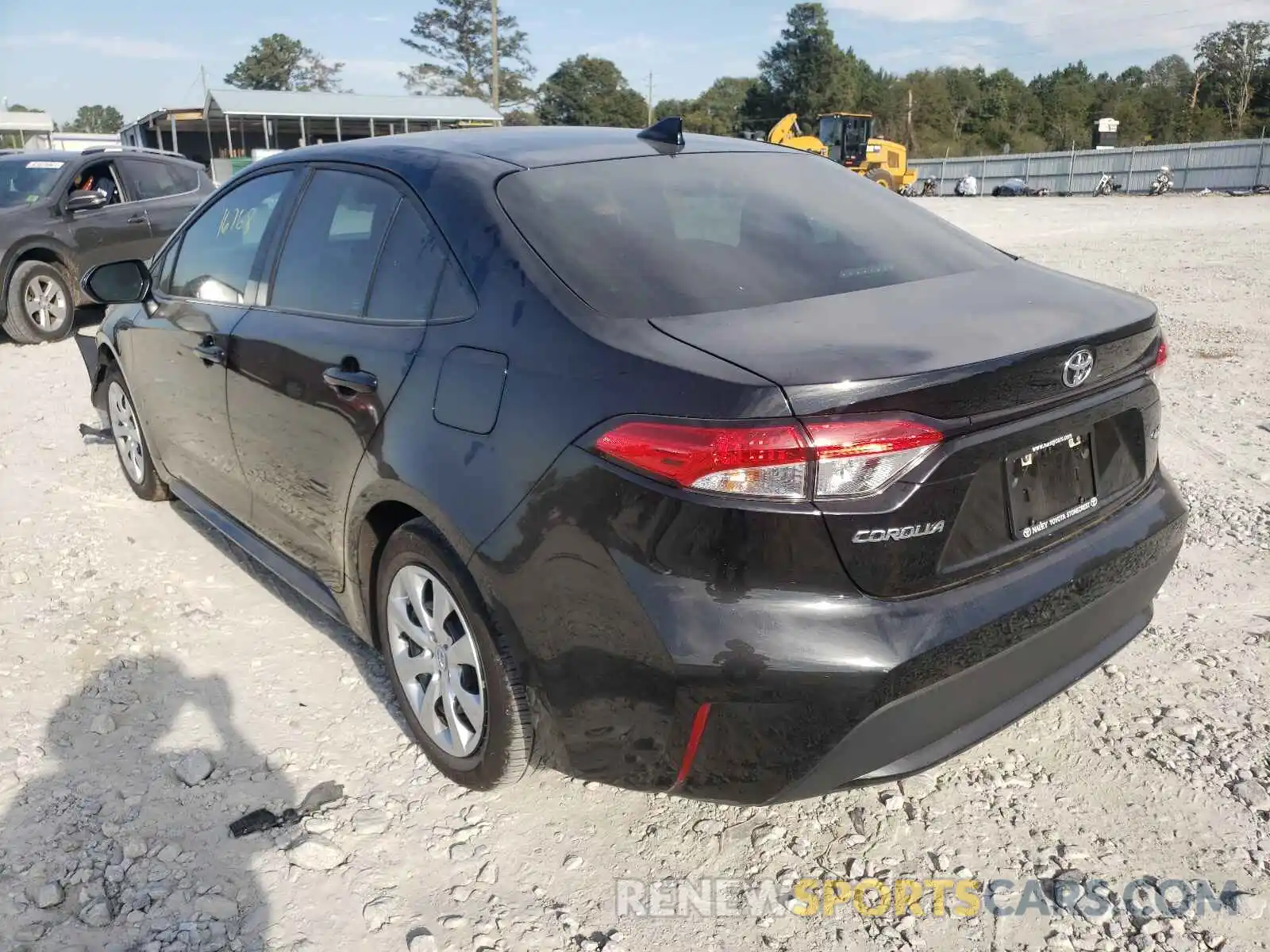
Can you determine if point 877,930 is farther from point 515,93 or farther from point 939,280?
point 515,93

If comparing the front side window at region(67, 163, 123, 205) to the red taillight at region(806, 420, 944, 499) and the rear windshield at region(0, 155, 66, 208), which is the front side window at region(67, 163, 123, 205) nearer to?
the rear windshield at region(0, 155, 66, 208)

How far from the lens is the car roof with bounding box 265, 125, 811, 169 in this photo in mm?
2855

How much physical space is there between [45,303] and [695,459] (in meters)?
9.57

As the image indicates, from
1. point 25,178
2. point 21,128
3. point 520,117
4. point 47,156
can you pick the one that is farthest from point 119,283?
point 21,128

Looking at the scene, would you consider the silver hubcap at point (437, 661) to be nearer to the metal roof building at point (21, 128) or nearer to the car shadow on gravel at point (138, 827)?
the car shadow on gravel at point (138, 827)

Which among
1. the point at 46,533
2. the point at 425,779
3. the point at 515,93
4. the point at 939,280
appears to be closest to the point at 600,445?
the point at 939,280

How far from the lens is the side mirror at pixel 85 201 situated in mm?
9344

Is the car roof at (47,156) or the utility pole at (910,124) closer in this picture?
the car roof at (47,156)

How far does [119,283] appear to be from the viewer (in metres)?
4.34

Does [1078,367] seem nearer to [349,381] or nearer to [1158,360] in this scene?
[1158,360]

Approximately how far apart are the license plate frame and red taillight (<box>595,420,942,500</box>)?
0.31 m

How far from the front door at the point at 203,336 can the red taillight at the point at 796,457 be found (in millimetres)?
2197

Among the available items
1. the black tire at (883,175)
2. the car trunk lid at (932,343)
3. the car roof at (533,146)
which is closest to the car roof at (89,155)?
the car roof at (533,146)

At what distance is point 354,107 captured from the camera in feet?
142
